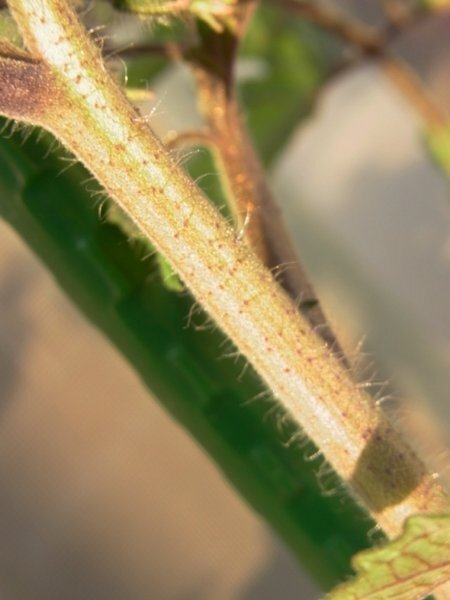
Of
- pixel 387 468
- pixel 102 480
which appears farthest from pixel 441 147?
pixel 387 468

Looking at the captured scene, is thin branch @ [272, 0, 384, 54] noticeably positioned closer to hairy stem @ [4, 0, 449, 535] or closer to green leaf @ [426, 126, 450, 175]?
green leaf @ [426, 126, 450, 175]

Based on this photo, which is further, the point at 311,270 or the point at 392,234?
the point at 392,234

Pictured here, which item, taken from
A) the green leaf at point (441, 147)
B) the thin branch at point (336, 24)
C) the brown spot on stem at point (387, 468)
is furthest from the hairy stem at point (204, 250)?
the green leaf at point (441, 147)

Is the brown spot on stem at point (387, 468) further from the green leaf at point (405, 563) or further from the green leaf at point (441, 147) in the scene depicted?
the green leaf at point (441, 147)

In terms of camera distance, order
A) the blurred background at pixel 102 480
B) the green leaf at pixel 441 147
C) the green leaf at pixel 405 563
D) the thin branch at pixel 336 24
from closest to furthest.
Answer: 1. the green leaf at pixel 405 563
2. the blurred background at pixel 102 480
3. the thin branch at pixel 336 24
4. the green leaf at pixel 441 147

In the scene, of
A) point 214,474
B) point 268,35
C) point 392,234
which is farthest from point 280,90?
point 392,234

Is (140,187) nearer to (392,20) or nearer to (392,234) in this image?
(392,20)
